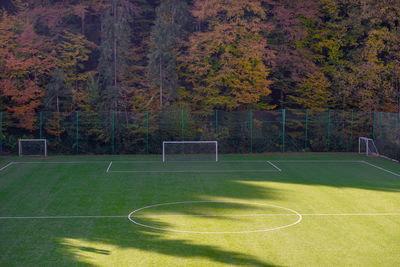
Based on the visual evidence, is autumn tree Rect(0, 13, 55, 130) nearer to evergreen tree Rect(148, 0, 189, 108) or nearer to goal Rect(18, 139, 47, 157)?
goal Rect(18, 139, 47, 157)

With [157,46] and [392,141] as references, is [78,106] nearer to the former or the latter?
[157,46]

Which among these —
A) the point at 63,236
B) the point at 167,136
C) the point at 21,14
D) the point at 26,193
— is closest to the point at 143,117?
the point at 167,136

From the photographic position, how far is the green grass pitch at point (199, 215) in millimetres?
10984

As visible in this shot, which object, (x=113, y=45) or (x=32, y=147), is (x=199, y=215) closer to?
(x=32, y=147)

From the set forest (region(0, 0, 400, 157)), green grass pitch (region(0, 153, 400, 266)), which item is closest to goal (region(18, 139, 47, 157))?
forest (region(0, 0, 400, 157))

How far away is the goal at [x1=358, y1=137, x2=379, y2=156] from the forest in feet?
2.78

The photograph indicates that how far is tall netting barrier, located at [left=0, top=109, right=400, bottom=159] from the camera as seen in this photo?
30703 mm

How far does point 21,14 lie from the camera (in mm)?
34312

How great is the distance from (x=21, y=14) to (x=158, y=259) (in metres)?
27.8

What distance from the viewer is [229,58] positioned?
34219mm

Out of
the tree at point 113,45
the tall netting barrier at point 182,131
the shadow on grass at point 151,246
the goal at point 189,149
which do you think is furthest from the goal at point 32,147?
the shadow on grass at point 151,246

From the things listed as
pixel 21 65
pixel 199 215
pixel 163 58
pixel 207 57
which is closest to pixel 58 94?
pixel 21 65

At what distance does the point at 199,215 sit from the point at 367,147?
17.5 m

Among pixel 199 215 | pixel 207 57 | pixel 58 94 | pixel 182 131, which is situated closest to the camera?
pixel 199 215
